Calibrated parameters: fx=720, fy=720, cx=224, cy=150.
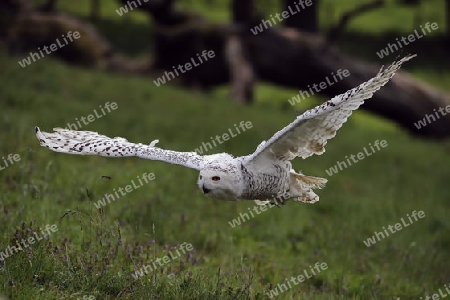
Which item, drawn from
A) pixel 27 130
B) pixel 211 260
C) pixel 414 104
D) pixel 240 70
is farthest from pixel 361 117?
pixel 211 260

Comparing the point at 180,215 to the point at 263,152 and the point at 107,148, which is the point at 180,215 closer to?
the point at 107,148

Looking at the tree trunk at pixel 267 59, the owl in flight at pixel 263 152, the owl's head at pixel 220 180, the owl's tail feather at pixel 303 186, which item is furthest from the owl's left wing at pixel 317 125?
the tree trunk at pixel 267 59

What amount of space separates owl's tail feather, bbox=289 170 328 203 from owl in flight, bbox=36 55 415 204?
0.01 meters

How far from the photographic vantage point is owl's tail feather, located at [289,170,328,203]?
24.0ft

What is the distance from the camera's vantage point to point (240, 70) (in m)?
19.1

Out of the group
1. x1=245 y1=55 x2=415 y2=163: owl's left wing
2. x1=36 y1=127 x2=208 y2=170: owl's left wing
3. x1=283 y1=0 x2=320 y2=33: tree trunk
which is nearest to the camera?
x1=245 y1=55 x2=415 y2=163: owl's left wing

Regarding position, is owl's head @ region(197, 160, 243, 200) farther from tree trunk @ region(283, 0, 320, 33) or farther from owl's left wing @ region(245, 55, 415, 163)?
tree trunk @ region(283, 0, 320, 33)

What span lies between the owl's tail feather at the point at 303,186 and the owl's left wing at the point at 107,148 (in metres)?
1.18

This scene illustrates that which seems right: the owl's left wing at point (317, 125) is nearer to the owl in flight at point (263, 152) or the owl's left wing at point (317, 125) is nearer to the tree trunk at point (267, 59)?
the owl in flight at point (263, 152)

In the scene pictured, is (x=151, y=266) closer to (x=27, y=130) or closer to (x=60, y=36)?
(x=27, y=130)

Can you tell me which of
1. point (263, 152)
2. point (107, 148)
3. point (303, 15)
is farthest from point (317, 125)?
point (303, 15)

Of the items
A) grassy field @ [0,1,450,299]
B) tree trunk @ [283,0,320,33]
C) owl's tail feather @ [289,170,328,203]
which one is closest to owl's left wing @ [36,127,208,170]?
grassy field @ [0,1,450,299]

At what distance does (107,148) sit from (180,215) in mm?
2491

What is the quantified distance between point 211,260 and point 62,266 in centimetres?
197
